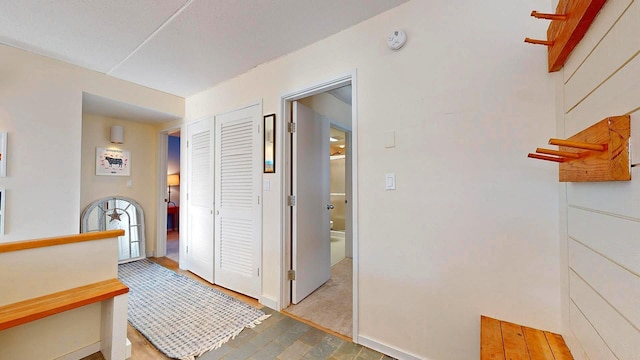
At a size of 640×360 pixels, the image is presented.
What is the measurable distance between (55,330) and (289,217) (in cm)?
173

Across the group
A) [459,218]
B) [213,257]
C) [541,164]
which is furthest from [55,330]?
[541,164]

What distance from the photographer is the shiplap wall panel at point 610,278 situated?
0.60m

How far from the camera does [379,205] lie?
1.71 metres

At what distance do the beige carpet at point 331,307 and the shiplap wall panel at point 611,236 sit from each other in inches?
63.4

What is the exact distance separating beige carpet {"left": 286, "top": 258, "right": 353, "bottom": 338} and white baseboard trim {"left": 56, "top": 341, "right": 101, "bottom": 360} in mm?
1404

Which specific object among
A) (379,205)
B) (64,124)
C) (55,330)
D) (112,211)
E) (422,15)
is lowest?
(55,330)

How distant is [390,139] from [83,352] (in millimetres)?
2595

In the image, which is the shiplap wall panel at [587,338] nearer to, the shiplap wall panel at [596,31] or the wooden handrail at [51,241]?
the shiplap wall panel at [596,31]

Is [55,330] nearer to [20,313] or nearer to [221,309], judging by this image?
[20,313]

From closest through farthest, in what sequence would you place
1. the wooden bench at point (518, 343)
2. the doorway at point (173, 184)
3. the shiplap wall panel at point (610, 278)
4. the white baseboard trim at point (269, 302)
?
the shiplap wall panel at point (610, 278) < the wooden bench at point (518, 343) < the white baseboard trim at point (269, 302) < the doorway at point (173, 184)

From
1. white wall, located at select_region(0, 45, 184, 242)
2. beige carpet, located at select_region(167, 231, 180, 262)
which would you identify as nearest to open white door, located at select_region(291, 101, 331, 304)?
white wall, located at select_region(0, 45, 184, 242)

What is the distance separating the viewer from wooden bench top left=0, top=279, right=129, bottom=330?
124 cm

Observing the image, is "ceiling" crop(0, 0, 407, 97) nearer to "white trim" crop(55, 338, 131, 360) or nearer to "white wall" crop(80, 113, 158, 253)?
"white wall" crop(80, 113, 158, 253)

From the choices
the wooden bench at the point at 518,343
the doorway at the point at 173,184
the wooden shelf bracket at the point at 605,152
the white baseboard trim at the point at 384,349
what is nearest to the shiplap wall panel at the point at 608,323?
the wooden bench at the point at 518,343
